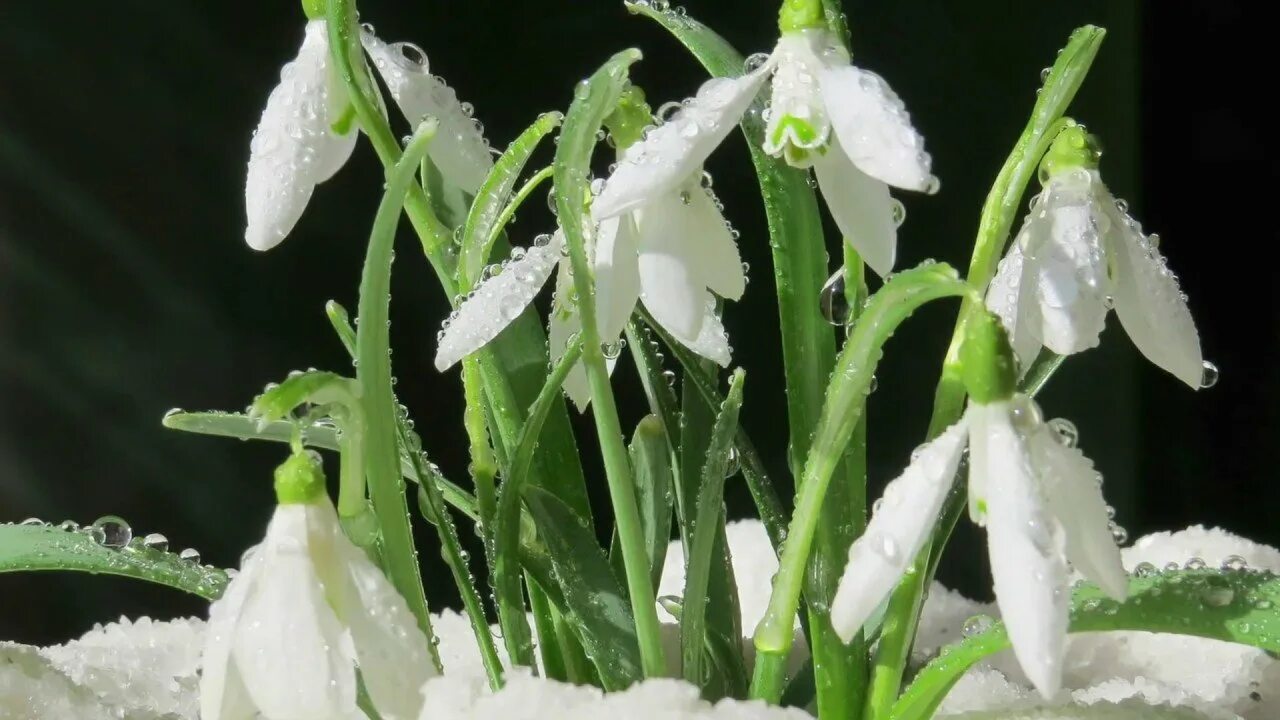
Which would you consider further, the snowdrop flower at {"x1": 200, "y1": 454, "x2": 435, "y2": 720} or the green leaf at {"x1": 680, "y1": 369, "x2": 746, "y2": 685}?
the green leaf at {"x1": 680, "y1": 369, "x2": 746, "y2": 685}

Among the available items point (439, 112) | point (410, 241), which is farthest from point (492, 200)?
point (410, 241)

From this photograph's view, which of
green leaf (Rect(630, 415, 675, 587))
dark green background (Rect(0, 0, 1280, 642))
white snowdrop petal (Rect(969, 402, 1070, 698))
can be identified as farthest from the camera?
dark green background (Rect(0, 0, 1280, 642))

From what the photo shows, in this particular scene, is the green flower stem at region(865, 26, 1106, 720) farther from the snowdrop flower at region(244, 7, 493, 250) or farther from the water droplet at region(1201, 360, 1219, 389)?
the snowdrop flower at region(244, 7, 493, 250)

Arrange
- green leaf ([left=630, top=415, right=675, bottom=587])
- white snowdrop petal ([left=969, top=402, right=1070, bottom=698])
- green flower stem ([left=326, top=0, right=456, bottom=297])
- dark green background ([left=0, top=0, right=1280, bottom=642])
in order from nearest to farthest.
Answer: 1. white snowdrop petal ([left=969, top=402, right=1070, bottom=698])
2. green flower stem ([left=326, top=0, right=456, bottom=297])
3. green leaf ([left=630, top=415, right=675, bottom=587])
4. dark green background ([left=0, top=0, right=1280, bottom=642])

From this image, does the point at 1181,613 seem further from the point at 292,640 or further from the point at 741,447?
the point at 292,640

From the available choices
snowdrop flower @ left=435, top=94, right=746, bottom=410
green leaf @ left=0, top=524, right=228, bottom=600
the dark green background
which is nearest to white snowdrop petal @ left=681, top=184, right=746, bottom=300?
snowdrop flower @ left=435, top=94, right=746, bottom=410

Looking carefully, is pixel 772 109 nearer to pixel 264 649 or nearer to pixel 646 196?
pixel 646 196

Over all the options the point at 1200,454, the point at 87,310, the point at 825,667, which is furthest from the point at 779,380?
the point at 825,667
